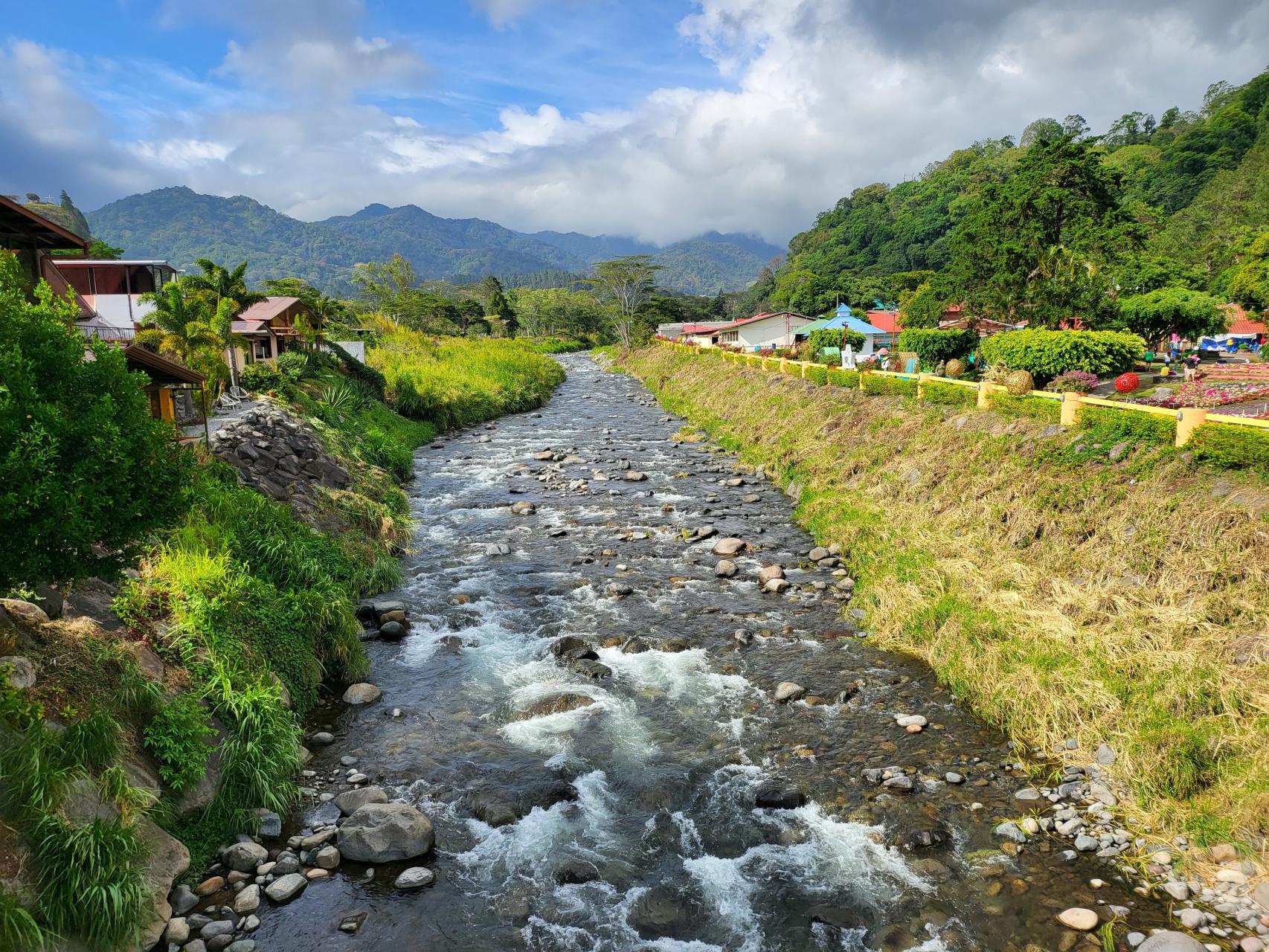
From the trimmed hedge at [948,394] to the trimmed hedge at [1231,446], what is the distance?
8.83 metres

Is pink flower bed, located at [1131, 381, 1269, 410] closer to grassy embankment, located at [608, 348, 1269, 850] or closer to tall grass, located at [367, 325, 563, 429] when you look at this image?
grassy embankment, located at [608, 348, 1269, 850]

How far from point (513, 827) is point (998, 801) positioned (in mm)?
6476

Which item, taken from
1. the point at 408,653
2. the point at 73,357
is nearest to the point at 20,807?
the point at 73,357

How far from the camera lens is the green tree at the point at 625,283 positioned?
317 ft

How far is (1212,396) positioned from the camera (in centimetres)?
1872

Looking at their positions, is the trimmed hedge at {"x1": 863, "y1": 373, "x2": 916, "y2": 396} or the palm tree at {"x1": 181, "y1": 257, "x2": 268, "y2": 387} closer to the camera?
the trimmed hedge at {"x1": 863, "y1": 373, "x2": 916, "y2": 396}

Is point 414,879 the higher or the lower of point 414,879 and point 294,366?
the lower

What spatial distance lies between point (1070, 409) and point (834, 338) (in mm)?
44617

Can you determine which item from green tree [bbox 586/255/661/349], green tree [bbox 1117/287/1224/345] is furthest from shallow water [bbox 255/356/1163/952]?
green tree [bbox 586/255/661/349]

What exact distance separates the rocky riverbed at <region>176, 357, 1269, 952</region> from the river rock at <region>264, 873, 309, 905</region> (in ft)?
0.08

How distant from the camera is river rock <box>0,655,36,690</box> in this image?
8203mm

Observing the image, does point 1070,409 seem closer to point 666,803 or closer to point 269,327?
point 666,803

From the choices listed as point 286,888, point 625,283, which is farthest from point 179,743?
point 625,283

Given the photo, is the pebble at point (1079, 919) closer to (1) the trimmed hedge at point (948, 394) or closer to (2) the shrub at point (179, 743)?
(2) the shrub at point (179, 743)
